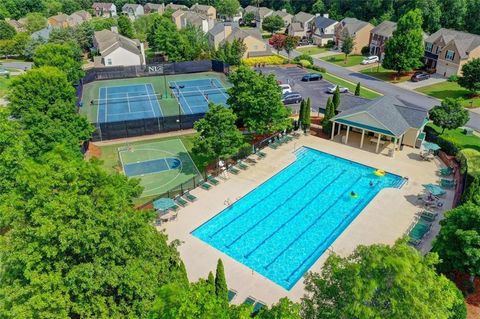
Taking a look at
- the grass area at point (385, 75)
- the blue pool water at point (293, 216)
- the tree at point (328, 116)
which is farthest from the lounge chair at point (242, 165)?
the grass area at point (385, 75)

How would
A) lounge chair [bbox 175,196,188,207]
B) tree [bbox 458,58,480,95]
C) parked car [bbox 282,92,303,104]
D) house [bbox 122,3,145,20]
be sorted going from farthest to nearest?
1. house [bbox 122,3,145,20]
2. parked car [bbox 282,92,303,104]
3. tree [bbox 458,58,480,95]
4. lounge chair [bbox 175,196,188,207]

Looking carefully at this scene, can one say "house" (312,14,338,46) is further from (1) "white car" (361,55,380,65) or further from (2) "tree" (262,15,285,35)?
(1) "white car" (361,55,380,65)

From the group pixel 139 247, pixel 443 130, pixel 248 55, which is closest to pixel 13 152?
pixel 139 247

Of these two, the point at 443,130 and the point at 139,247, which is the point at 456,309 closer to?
the point at 139,247

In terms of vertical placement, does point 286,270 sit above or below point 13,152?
below

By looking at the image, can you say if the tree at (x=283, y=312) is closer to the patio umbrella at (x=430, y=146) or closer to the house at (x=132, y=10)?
the patio umbrella at (x=430, y=146)

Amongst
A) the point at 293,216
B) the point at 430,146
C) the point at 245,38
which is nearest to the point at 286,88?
the point at 430,146

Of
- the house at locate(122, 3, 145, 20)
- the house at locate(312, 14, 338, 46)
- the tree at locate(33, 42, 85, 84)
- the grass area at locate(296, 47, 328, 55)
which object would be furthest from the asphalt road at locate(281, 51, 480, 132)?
the house at locate(122, 3, 145, 20)
